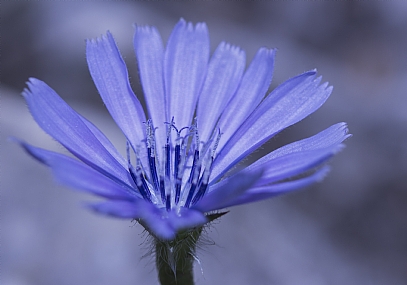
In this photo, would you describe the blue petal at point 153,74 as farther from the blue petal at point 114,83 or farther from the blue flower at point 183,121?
the blue petal at point 114,83

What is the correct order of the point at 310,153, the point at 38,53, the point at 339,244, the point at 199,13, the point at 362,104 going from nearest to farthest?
the point at 310,153, the point at 339,244, the point at 362,104, the point at 38,53, the point at 199,13

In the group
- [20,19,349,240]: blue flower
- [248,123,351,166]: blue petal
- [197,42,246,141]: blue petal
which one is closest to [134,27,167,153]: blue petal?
[20,19,349,240]: blue flower

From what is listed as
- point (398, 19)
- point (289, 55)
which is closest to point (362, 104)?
point (289, 55)

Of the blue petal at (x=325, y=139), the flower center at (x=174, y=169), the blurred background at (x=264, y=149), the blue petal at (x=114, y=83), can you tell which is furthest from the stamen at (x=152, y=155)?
the blue petal at (x=325, y=139)

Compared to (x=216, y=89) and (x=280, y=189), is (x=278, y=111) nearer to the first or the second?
(x=216, y=89)

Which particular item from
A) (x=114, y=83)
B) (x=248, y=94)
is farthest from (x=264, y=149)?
(x=114, y=83)

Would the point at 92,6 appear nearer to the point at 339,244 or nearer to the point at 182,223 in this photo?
the point at 339,244

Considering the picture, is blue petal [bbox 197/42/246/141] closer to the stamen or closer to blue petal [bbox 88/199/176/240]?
the stamen
